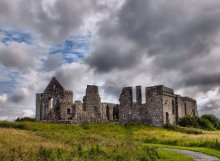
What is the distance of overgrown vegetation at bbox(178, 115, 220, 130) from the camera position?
243 feet

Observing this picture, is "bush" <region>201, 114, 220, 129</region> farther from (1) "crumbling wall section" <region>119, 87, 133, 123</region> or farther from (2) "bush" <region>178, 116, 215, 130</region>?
(1) "crumbling wall section" <region>119, 87, 133, 123</region>

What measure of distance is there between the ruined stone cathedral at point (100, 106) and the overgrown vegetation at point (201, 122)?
5.01 ft

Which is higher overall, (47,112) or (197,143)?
(47,112)

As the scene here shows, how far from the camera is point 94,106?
71.8m

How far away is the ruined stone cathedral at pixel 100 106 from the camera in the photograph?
230ft

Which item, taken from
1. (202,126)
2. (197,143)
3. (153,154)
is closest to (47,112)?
(202,126)

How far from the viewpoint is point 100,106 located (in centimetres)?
7281

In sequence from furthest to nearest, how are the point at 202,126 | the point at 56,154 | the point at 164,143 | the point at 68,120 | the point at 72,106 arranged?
1. the point at 202,126
2. the point at 72,106
3. the point at 68,120
4. the point at 164,143
5. the point at 56,154

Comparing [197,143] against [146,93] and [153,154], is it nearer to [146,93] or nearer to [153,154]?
[153,154]

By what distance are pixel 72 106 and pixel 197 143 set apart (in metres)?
34.8

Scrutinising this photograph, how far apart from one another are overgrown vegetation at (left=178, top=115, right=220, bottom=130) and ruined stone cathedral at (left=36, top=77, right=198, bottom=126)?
5.01 feet

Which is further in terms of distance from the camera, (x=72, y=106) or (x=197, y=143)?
(x=72, y=106)

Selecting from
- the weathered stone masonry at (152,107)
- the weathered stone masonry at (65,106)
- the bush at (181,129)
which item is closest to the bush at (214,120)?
the weathered stone masonry at (152,107)

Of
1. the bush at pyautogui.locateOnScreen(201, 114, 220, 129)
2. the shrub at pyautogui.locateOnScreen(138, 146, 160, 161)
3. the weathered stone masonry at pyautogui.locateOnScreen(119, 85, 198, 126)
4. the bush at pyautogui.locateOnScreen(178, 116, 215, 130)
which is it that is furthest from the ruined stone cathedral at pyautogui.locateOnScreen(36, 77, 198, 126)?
the shrub at pyautogui.locateOnScreen(138, 146, 160, 161)
